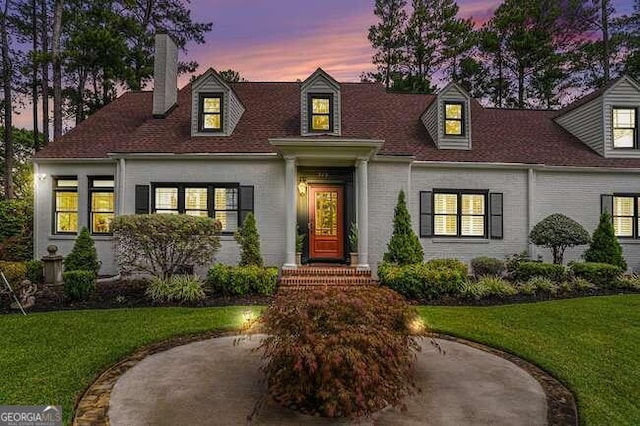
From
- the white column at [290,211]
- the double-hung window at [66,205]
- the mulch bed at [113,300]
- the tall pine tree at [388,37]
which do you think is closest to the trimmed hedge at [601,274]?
the white column at [290,211]

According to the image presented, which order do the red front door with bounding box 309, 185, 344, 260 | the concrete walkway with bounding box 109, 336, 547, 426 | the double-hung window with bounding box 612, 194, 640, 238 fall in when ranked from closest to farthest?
the concrete walkway with bounding box 109, 336, 547, 426 → the red front door with bounding box 309, 185, 344, 260 → the double-hung window with bounding box 612, 194, 640, 238

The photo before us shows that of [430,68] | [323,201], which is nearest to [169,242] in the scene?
[323,201]

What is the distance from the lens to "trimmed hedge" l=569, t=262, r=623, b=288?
33.0ft

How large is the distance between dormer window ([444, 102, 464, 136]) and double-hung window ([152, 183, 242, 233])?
7.44 meters

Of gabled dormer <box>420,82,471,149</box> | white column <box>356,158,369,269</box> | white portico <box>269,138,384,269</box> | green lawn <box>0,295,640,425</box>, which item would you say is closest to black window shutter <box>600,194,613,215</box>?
green lawn <box>0,295,640,425</box>

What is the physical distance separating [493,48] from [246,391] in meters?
24.7

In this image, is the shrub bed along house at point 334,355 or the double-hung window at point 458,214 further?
the double-hung window at point 458,214

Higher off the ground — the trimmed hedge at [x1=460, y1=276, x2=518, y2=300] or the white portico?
the white portico

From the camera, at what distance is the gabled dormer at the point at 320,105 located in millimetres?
11969

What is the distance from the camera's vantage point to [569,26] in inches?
877

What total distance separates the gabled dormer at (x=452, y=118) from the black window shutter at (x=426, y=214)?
1943 mm

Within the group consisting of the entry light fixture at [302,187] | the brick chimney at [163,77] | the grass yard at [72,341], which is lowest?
the grass yard at [72,341]

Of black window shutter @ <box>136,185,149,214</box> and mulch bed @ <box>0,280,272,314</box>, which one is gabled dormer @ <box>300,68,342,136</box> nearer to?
black window shutter @ <box>136,185,149,214</box>

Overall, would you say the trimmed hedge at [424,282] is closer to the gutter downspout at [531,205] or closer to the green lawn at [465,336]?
the green lawn at [465,336]
